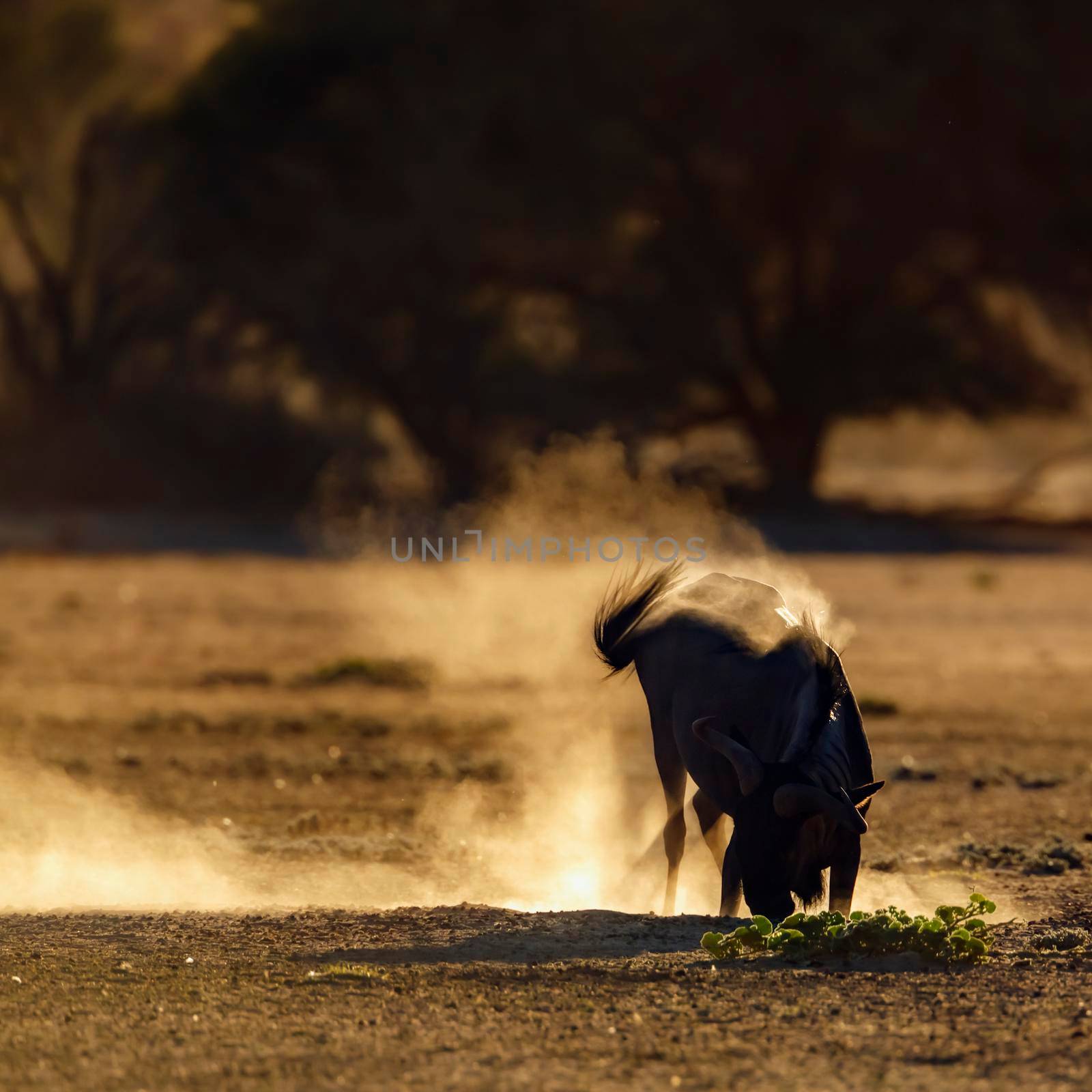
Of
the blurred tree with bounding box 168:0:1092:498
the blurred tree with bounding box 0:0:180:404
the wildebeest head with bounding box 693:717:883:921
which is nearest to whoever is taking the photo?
the wildebeest head with bounding box 693:717:883:921

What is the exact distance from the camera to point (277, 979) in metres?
5.71

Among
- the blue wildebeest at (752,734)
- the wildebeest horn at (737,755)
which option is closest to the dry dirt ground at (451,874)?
the blue wildebeest at (752,734)

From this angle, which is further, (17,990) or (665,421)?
(665,421)

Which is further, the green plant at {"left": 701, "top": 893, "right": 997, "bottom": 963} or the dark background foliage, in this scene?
the dark background foliage

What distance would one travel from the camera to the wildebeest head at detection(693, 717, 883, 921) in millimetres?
6270

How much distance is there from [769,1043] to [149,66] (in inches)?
1175

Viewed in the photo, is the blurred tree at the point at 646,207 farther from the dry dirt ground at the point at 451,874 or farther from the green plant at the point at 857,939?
the green plant at the point at 857,939

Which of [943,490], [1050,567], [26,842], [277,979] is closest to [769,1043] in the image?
[277,979]

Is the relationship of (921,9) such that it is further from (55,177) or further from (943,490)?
(943,490)

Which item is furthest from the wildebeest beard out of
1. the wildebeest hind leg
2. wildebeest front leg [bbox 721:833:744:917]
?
the wildebeest hind leg

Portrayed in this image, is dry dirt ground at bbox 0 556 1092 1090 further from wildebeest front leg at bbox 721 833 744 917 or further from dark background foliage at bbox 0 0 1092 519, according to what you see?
dark background foliage at bbox 0 0 1092 519

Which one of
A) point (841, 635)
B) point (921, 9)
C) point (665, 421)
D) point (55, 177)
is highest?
point (921, 9)

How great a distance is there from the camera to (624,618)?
25.3ft

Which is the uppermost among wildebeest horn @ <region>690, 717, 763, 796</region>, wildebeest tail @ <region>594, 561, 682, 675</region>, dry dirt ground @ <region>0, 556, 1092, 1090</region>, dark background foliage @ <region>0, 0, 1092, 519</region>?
dark background foliage @ <region>0, 0, 1092, 519</region>
